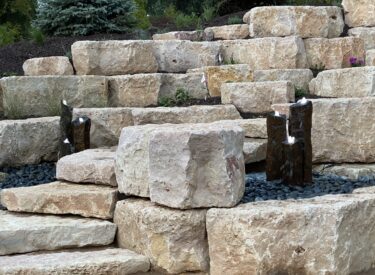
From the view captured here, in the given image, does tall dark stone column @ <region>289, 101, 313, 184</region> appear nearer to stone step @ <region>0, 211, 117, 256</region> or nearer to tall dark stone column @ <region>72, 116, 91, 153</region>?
stone step @ <region>0, 211, 117, 256</region>

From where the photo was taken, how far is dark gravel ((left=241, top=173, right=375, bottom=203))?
17.2ft

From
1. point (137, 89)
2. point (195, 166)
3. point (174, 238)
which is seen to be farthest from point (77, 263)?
point (137, 89)

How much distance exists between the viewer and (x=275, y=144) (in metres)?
5.89

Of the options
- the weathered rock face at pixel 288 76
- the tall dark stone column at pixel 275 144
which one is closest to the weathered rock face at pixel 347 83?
the weathered rock face at pixel 288 76

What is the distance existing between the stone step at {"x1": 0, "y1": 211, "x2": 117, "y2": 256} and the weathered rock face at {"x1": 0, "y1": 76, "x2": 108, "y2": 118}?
8.29ft

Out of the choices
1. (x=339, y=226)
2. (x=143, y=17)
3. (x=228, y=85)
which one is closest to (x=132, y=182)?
(x=339, y=226)

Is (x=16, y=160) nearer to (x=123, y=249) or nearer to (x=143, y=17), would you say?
(x=123, y=249)

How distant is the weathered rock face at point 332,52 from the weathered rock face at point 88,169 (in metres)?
4.27

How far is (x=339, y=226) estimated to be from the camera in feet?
15.4

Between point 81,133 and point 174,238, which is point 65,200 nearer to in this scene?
point 174,238

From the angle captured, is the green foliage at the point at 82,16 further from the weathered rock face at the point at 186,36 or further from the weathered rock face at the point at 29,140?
the weathered rock face at the point at 29,140

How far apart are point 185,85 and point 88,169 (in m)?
2.85

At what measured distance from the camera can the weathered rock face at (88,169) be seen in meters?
5.75

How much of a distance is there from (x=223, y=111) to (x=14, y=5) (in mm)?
10742
